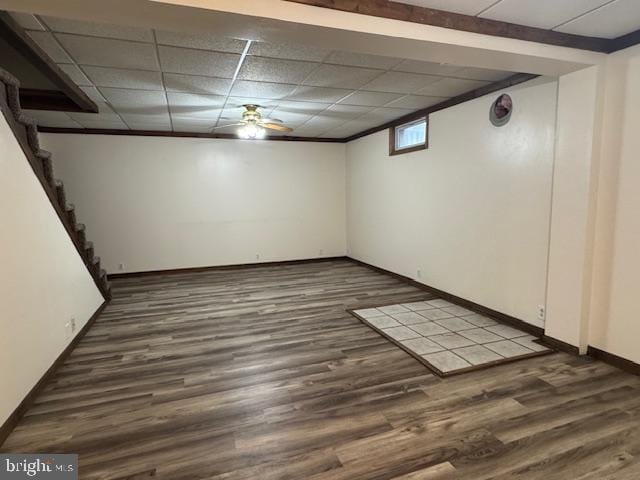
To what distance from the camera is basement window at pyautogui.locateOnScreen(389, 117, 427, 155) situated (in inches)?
194

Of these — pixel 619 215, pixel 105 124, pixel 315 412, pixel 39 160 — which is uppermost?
pixel 105 124

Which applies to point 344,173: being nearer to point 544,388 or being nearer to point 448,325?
point 448,325

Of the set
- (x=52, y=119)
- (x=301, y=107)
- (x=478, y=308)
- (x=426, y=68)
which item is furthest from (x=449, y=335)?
(x=52, y=119)

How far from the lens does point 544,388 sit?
247 cm

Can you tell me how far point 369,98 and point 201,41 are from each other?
218cm

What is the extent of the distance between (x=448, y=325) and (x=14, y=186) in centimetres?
398

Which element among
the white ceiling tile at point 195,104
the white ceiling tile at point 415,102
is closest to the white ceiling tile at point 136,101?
the white ceiling tile at point 195,104

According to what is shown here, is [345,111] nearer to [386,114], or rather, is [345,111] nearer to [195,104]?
[386,114]

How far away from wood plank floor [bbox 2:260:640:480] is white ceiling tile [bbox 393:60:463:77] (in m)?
2.57

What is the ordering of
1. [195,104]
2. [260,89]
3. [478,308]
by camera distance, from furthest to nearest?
[195,104] → [478,308] → [260,89]

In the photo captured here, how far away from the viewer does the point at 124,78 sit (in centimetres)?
330

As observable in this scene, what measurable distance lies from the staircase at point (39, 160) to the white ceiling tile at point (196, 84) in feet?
3.84

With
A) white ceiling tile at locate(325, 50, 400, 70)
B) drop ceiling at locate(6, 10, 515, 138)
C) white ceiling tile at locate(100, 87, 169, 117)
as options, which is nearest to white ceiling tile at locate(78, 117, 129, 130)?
drop ceiling at locate(6, 10, 515, 138)

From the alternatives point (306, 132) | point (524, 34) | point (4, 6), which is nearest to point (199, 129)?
point (306, 132)
